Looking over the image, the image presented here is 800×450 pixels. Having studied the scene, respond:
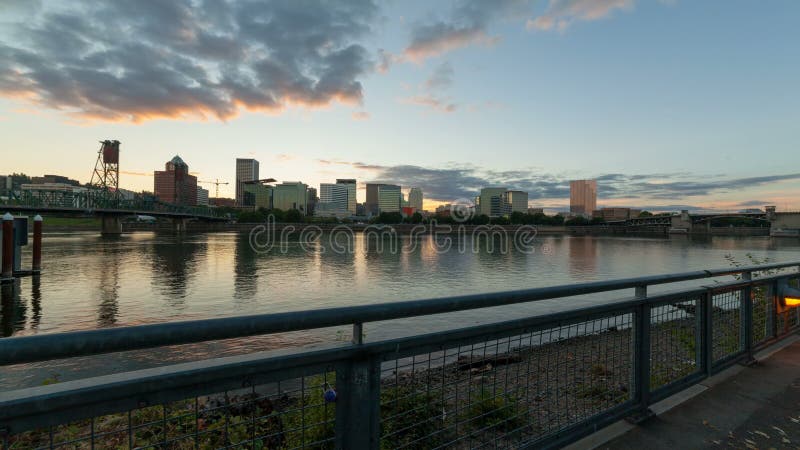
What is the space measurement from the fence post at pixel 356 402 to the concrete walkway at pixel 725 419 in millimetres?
2146

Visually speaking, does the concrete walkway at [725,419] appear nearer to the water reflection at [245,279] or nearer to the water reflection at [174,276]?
the water reflection at [174,276]

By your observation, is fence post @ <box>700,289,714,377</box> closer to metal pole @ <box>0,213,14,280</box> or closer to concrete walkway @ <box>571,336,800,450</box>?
concrete walkway @ <box>571,336,800,450</box>

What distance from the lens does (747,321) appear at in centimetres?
593

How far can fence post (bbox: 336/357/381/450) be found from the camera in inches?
94.3

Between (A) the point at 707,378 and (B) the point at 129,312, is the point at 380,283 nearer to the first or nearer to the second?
(B) the point at 129,312

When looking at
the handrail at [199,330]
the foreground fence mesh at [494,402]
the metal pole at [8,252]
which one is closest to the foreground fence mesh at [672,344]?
the foreground fence mesh at [494,402]

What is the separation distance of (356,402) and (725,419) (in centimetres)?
403

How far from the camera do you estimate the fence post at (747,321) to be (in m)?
5.81

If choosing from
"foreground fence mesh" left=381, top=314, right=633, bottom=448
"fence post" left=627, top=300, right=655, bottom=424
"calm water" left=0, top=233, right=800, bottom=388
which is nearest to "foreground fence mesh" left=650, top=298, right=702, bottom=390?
"fence post" left=627, top=300, right=655, bottom=424

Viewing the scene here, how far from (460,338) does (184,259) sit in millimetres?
45233

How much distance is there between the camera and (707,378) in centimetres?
513

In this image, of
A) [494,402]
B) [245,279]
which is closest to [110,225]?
[245,279]

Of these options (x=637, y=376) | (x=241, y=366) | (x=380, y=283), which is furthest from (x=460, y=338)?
(x=380, y=283)

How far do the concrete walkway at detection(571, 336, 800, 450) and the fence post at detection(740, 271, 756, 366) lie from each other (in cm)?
33
